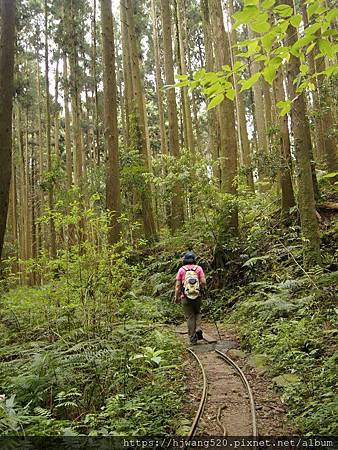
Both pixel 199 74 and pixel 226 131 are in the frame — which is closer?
pixel 199 74

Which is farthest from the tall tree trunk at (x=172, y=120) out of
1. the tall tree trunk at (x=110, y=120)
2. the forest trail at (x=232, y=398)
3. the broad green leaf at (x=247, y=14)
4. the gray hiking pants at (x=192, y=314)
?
the broad green leaf at (x=247, y=14)

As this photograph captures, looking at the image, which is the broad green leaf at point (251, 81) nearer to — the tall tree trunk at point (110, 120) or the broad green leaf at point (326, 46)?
the broad green leaf at point (326, 46)

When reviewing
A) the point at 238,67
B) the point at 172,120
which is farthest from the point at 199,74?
the point at 172,120

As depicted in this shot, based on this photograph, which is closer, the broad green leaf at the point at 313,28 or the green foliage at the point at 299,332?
the broad green leaf at the point at 313,28

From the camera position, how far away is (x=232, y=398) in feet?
17.8

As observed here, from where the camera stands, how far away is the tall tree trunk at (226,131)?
40.8ft

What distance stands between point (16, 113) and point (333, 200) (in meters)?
28.2

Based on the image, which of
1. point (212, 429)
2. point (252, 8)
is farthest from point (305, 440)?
point (252, 8)

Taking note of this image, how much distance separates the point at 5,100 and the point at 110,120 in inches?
179

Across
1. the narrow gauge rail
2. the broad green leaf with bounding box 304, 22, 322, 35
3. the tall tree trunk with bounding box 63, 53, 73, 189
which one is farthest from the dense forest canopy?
the tall tree trunk with bounding box 63, 53, 73, 189

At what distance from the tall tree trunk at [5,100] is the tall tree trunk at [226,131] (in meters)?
6.83

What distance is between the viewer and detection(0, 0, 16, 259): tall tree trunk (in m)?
6.75

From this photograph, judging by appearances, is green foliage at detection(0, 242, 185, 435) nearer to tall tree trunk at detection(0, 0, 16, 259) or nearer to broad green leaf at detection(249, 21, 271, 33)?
tall tree trunk at detection(0, 0, 16, 259)

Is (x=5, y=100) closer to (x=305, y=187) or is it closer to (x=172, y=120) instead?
(x=305, y=187)
